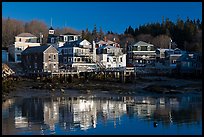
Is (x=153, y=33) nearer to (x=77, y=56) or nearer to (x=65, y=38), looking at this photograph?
(x=65, y=38)

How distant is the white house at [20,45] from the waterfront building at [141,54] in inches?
791

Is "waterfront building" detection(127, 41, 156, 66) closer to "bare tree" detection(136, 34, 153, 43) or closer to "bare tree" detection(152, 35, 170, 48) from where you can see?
"bare tree" detection(152, 35, 170, 48)

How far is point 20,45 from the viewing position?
7162 centimetres

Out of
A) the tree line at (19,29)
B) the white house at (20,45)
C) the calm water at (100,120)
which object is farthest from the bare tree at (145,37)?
the calm water at (100,120)

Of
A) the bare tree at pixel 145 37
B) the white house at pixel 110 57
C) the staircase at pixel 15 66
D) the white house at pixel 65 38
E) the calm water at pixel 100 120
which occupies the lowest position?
the calm water at pixel 100 120

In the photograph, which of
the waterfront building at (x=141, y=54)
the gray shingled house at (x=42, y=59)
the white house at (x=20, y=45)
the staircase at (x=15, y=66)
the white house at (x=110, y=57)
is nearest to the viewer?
the gray shingled house at (x=42, y=59)

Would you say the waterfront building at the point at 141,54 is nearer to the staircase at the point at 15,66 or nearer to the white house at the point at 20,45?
the white house at the point at 20,45

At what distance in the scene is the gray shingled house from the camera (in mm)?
60625

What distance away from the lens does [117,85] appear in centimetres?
5366

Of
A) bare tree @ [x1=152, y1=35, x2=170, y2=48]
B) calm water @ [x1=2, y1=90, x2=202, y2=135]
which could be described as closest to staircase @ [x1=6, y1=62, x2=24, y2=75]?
calm water @ [x1=2, y1=90, x2=202, y2=135]

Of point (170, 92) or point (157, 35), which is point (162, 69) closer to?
point (170, 92)

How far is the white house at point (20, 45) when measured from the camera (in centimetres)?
7019

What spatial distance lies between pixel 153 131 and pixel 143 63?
193ft

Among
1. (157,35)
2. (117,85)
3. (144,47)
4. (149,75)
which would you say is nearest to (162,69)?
(149,75)
